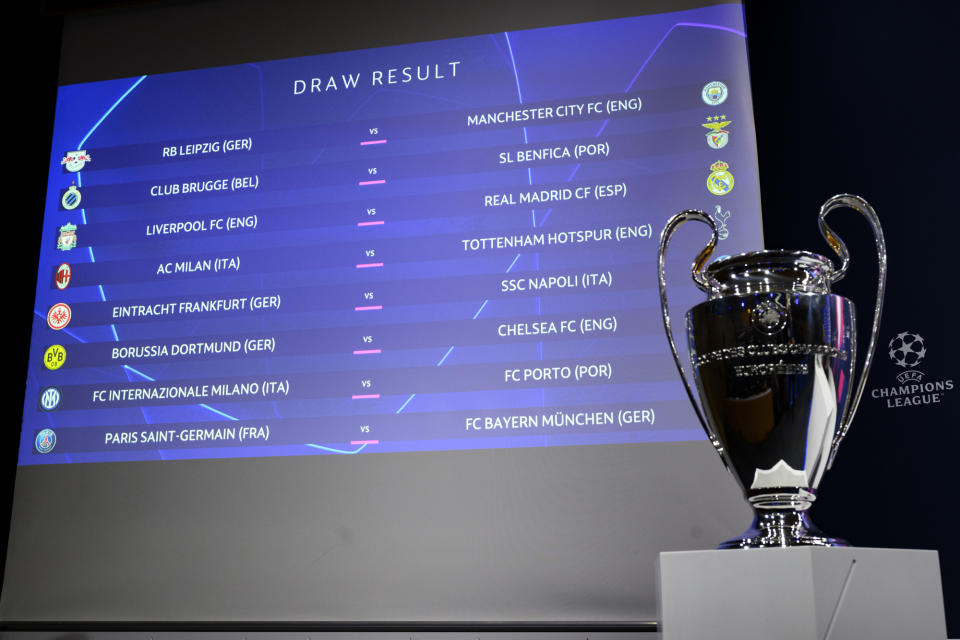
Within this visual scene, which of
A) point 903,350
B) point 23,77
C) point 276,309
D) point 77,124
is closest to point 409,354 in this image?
point 276,309

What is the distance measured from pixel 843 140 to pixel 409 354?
105 centimetres

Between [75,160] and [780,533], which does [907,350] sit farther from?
[75,160]

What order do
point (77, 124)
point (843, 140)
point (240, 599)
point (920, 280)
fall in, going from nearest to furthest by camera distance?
point (920, 280), point (843, 140), point (240, 599), point (77, 124)

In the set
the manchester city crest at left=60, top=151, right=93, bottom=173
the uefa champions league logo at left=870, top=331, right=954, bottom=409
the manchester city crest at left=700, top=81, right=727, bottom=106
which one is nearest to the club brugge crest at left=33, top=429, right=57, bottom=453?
the manchester city crest at left=60, top=151, right=93, bottom=173

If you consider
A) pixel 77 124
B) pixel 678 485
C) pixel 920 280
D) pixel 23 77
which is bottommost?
pixel 678 485

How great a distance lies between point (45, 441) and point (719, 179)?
5.81ft

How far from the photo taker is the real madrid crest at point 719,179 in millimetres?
1899

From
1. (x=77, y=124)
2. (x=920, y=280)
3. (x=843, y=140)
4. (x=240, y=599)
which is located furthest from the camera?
(x=77, y=124)

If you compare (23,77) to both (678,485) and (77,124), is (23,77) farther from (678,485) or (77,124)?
(678,485)

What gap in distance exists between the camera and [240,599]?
1899 mm

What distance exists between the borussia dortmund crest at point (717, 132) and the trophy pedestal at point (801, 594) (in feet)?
3.92

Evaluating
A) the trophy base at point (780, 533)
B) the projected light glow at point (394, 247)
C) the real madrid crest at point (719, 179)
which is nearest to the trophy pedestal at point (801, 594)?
the trophy base at point (780, 533)

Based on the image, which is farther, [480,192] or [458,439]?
[480,192]

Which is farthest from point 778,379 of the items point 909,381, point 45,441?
point 45,441
